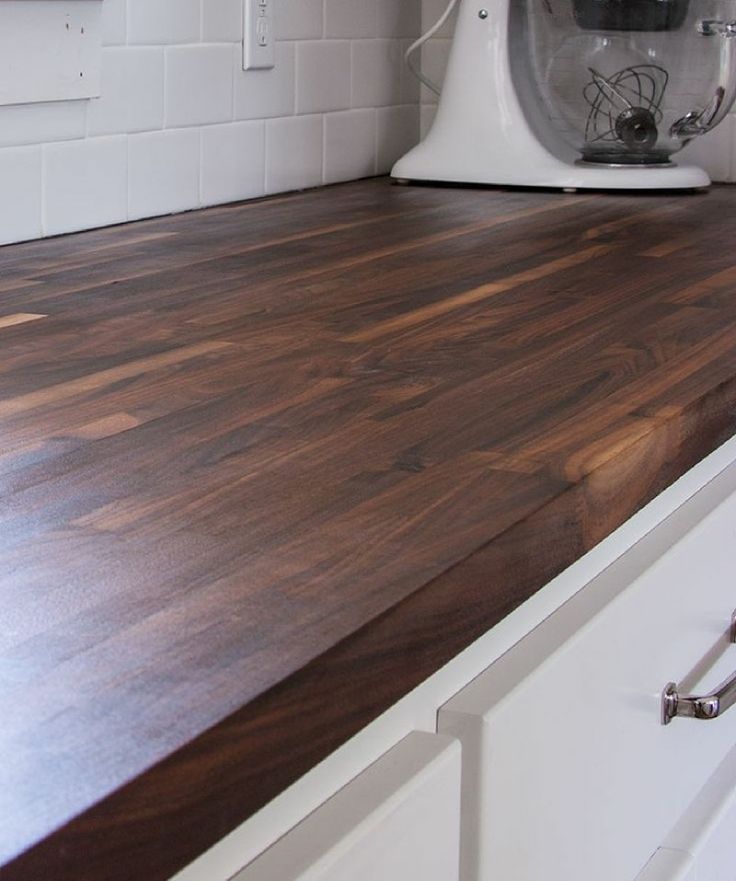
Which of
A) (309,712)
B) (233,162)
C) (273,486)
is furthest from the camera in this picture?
(233,162)

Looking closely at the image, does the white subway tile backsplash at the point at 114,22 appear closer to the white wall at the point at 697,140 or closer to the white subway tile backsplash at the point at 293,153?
the white subway tile backsplash at the point at 293,153

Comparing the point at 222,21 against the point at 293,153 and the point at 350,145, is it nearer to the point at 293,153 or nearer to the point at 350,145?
the point at 293,153

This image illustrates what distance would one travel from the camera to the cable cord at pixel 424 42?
1935mm

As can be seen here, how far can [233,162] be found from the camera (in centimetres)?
168

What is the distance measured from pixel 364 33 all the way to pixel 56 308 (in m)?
1.07

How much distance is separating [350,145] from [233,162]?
1.00ft

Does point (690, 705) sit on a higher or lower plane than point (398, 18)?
lower

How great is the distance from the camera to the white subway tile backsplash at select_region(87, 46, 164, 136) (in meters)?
1.44

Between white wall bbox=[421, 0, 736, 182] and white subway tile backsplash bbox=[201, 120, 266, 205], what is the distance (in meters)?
0.47

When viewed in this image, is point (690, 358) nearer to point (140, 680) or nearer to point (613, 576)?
point (613, 576)

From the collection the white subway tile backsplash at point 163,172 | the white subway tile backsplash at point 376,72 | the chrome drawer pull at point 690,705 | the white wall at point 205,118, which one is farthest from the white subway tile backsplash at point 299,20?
the chrome drawer pull at point 690,705

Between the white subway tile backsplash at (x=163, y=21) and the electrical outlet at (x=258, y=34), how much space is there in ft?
0.28

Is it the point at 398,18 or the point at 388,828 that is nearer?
the point at 388,828

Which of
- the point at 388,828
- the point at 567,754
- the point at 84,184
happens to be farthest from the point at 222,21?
the point at 388,828
